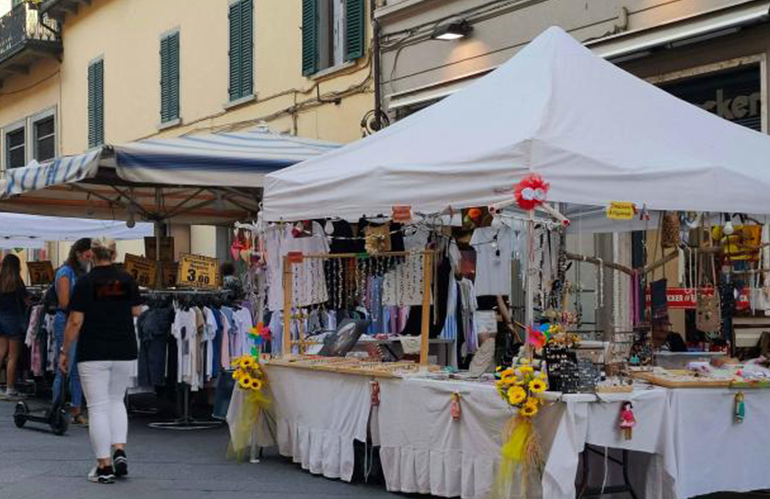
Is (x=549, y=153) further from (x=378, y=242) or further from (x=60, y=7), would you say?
(x=60, y=7)

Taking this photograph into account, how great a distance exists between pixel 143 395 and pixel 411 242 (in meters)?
4.43

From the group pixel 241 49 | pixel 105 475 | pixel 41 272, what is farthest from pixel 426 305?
pixel 241 49

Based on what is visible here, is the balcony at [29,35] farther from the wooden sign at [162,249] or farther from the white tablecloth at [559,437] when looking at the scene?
the white tablecloth at [559,437]

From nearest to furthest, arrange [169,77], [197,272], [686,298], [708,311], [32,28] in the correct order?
[708,311] < [686,298] < [197,272] < [169,77] < [32,28]

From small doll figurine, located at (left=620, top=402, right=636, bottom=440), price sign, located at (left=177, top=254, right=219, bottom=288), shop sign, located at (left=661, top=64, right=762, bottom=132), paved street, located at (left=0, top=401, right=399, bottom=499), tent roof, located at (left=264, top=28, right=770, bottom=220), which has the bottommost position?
paved street, located at (left=0, top=401, right=399, bottom=499)

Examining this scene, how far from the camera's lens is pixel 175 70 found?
19.5 metres

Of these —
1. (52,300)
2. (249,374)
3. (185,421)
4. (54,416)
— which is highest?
(52,300)

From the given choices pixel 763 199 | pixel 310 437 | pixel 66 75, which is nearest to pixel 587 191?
pixel 763 199

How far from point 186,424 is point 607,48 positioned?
548cm

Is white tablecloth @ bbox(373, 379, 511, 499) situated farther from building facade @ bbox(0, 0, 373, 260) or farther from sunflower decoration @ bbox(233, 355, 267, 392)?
building facade @ bbox(0, 0, 373, 260)

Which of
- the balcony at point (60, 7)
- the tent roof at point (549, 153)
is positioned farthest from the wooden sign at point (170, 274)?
the balcony at point (60, 7)

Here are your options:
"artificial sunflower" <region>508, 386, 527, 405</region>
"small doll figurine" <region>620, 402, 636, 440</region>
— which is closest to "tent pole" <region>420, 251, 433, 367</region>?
"artificial sunflower" <region>508, 386, 527, 405</region>

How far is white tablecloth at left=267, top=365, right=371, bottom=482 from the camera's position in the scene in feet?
24.2

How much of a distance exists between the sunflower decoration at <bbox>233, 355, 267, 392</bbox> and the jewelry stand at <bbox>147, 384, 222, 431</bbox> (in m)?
1.86
